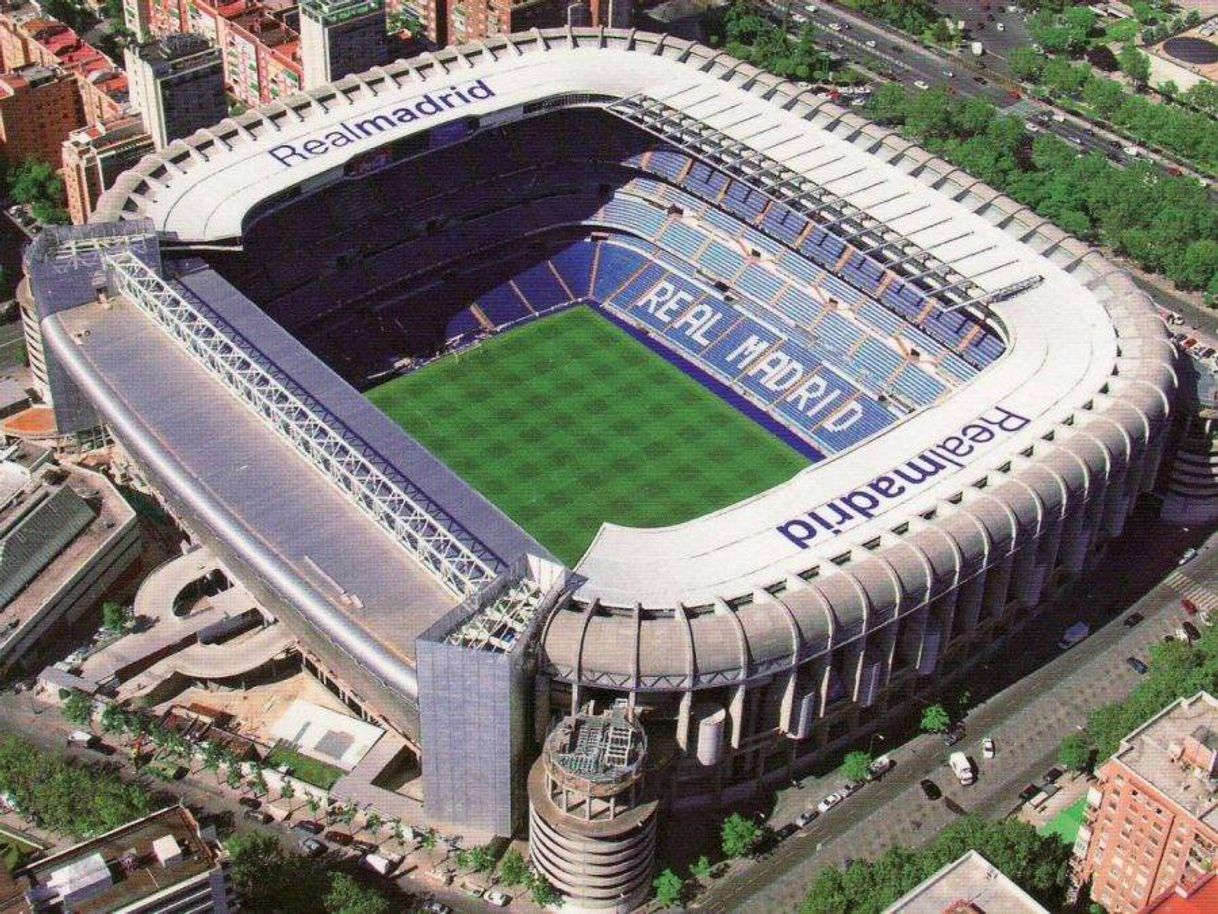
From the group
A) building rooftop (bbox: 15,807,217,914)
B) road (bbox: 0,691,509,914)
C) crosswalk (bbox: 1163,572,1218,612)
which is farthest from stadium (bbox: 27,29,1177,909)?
building rooftop (bbox: 15,807,217,914)

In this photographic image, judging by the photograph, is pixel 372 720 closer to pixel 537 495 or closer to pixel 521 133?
pixel 537 495

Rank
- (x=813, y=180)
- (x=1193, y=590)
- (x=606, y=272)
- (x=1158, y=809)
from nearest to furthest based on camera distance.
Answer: (x=1158, y=809), (x=1193, y=590), (x=813, y=180), (x=606, y=272)

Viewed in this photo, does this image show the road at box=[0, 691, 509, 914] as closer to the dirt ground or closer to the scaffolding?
the dirt ground

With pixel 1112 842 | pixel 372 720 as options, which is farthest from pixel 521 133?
pixel 1112 842

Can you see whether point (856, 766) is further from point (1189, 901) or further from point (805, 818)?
point (1189, 901)

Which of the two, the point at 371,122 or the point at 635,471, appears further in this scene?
the point at 371,122

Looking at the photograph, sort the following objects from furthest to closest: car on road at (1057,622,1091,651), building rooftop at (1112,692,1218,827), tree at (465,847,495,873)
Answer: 1. car on road at (1057,622,1091,651)
2. tree at (465,847,495,873)
3. building rooftop at (1112,692,1218,827)

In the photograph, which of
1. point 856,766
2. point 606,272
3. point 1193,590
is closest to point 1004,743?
point 856,766
